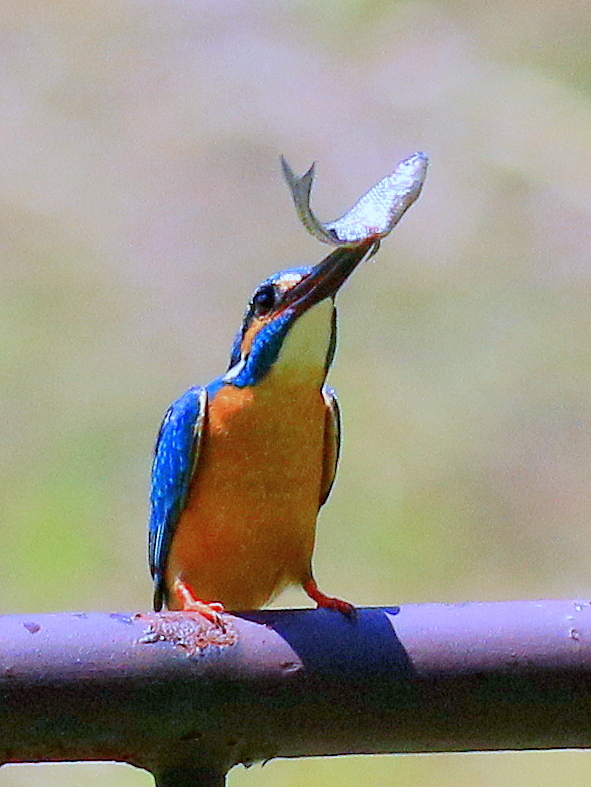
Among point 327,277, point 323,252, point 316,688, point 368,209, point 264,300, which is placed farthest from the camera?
point 323,252

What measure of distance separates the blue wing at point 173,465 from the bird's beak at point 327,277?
0.18 meters

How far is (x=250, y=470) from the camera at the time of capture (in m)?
1.17

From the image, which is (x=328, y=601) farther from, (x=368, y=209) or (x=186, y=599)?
(x=368, y=209)

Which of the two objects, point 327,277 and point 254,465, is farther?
point 254,465

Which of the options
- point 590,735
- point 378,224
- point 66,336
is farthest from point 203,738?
point 66,336

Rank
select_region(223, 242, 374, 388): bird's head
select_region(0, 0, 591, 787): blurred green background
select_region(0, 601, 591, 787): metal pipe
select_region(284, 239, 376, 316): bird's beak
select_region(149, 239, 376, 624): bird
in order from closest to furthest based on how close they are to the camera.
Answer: select_region(0, 601, 591, 787): metal pipe → select_region(284, 239, 376, 316): bird's beak → select_region(223, 242, 374, 388): bird's head → select_region(149, 239, 376, 624): bird → select_region(0, 0, 591, 787): blurred green background

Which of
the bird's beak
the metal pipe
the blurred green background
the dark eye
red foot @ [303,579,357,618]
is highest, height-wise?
the blurred green background

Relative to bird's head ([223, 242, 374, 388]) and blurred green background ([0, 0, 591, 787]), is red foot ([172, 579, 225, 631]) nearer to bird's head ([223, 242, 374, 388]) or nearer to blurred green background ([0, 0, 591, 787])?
bird's head ([223, 242, 374, 388])

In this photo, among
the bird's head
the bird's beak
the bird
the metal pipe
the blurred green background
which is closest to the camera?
the metal pipe

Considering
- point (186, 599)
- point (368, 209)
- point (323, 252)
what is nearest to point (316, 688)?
point (368, 209)

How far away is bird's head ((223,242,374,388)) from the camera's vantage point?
1.02 meters

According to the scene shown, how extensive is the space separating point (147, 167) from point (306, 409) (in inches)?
64.5

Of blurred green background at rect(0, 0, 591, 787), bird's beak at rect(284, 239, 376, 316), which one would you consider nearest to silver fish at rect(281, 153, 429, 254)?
bird's beak at rect(284, 239, 376, 316)

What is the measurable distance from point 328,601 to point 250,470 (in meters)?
0.14
